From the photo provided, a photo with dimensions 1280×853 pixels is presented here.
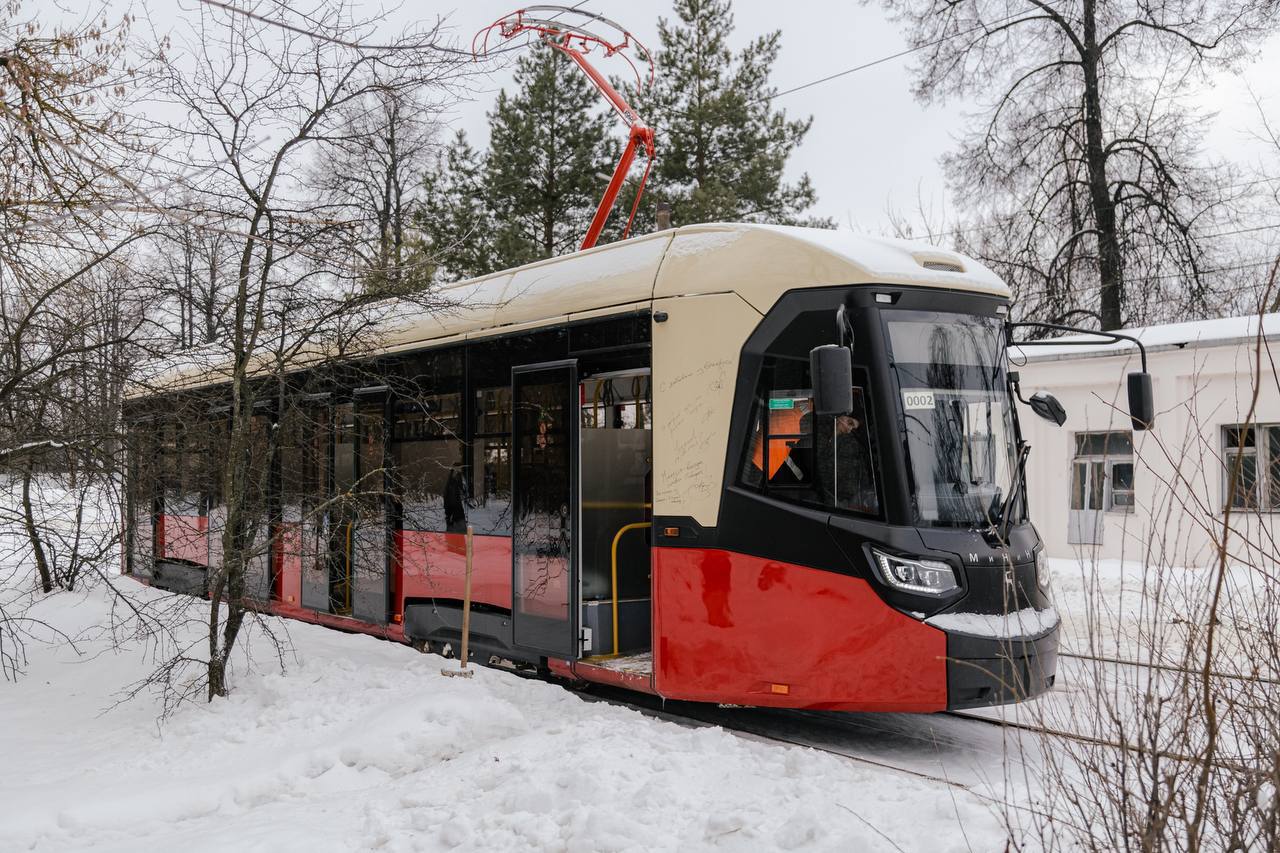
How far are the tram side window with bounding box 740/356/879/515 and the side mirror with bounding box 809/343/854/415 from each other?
23.8 inches

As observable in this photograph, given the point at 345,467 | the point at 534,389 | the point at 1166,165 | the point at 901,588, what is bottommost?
the point at 901,588

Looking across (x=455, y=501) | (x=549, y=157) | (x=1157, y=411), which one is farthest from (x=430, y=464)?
(x=549, y=157)

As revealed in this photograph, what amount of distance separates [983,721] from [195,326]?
683 cm

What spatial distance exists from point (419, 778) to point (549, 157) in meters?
25.3

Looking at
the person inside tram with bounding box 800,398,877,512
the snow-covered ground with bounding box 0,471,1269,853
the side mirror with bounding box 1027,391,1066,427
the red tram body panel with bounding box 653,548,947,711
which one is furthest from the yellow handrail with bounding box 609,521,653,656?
the side mirror with bounding box 1027,391,1066,427

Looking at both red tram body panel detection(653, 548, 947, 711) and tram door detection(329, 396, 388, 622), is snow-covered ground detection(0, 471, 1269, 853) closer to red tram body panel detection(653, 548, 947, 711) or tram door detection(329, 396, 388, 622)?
red tram body panel detection(653, 548, 947, 711)

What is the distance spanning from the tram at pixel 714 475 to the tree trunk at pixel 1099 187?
634 inches

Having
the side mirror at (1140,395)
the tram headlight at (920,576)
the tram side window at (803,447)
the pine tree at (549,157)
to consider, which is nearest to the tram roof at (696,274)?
the tram side window at (803,447)

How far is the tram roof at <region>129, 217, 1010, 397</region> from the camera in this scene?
6676 millimetres

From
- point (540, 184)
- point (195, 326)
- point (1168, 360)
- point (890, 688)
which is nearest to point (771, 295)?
point (890, 688)

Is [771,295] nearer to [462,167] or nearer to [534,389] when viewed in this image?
[534,389]

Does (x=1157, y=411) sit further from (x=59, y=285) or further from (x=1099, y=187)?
(x=59, y=285)

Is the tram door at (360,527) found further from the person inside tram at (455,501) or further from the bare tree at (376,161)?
the bare tree at (376,161)

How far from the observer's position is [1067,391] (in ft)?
58.5
